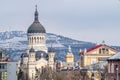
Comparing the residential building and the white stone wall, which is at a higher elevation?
the white stone wall

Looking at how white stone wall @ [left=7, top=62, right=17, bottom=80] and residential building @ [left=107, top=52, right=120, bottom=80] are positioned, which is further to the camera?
white stone wall @ [left=7, top=62, right=17, bottom=80]

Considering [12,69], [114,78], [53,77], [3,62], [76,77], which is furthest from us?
[53,77]

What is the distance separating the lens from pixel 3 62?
123 m

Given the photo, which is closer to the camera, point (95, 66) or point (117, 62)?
point (117, 62)

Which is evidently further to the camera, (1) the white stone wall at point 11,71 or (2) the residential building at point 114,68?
(1) the white stone wall at point 11,71

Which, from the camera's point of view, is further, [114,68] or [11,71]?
[11,71]

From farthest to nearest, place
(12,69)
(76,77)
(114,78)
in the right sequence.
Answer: (76,77) < (12,69) < (114,78)

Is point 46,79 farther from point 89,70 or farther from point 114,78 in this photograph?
point 114,78

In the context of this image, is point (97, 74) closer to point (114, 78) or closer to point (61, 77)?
point (61, 77)

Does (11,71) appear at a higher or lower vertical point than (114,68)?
higher

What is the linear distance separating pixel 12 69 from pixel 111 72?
104 ft

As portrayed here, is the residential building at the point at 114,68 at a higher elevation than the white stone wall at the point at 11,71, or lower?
lower

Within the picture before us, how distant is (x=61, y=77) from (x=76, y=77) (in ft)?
22.8

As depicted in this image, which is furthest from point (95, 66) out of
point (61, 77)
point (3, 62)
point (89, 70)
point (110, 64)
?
point (110, 64)
